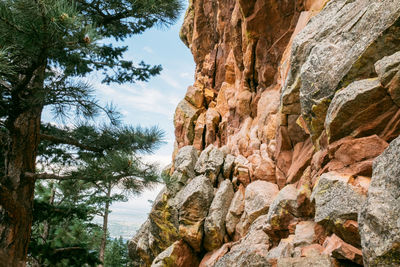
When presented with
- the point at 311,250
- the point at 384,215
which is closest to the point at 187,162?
the point at 311,250

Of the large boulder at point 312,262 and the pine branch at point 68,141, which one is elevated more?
the pine branch at point 68,141

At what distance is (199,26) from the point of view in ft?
84.4

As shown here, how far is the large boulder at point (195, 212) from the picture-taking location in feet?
51.8

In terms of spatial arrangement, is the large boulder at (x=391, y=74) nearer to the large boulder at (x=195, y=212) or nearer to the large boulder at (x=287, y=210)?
the large boulder at (x=287, y=210)

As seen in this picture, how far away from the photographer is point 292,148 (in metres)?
12.0

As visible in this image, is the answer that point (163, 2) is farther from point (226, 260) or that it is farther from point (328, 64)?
point (226, 260)

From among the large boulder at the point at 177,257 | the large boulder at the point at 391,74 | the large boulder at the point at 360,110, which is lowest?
the large boulder at the point at 177,257

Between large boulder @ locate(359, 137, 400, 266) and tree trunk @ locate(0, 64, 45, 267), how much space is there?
601 centimetres

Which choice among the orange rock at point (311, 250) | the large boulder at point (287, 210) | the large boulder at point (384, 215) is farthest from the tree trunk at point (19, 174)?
the large boulder at point (287, 210)

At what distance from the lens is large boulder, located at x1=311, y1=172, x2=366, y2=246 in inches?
223

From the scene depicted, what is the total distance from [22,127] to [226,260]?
7826 millimetres

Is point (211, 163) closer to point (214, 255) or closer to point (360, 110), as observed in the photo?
point (214, 255)

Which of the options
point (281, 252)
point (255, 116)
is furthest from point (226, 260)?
point (255, 116)

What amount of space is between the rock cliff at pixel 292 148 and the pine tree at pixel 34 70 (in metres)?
2.95
